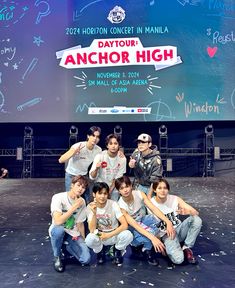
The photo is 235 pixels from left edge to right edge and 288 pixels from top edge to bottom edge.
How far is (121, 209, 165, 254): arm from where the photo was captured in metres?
2.19

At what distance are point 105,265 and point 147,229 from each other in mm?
401

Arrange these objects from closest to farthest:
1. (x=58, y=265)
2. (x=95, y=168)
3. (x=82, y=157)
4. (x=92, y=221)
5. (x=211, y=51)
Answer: (x=58, y=265) → (x=92, y=221) → (x=95, y=168) → (x=82, y=157) → (x=211, y=51)

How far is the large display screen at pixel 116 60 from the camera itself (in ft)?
18.6

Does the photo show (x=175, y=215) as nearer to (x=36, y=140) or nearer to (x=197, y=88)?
(x=197, y=88)

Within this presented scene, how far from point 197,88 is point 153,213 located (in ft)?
12.8

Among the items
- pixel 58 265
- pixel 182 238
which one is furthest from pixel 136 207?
pixel 58 265

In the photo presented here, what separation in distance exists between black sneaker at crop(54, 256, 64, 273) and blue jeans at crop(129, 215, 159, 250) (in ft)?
1.89

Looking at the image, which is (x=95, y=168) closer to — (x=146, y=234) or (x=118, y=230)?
(x=118, y=230)

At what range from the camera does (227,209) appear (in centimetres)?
379

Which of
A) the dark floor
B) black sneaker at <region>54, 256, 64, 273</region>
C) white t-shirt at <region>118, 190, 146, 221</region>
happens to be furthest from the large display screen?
black sneaker at <region>54, 256, 64, 273</region>

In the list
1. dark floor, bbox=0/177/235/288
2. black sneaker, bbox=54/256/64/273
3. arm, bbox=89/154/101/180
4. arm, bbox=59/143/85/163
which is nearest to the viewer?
dark floor, bbox=0/177/235/288

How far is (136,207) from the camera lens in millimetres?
2402

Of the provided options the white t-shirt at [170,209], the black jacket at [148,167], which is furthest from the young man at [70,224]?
the black jacket at [148,167]

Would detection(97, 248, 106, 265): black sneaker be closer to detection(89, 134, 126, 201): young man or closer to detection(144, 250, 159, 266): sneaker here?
detection(144, 250, 159, 266): sneaker
